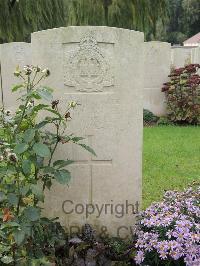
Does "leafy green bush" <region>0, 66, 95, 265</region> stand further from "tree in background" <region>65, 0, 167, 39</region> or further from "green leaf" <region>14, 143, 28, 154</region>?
"tree in background" <region>65, 0, 167, 39</region>

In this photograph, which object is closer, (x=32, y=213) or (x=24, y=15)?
(x=32, y=213)

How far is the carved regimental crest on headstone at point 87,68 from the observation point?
2980 mm

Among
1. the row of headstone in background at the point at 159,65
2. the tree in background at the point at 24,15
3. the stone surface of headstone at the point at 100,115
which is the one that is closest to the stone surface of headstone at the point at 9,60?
the row of headstone in background at the point at 159,65

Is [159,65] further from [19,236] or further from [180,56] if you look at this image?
[19,236]

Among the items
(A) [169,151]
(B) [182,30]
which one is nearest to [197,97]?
(A) [169,151]

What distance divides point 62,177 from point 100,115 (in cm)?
68

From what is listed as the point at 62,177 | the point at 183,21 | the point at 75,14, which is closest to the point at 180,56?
the point at 75,14

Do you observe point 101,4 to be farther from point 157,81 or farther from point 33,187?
point 33,187

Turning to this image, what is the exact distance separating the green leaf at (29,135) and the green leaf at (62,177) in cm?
28

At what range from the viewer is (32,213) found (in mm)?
2416

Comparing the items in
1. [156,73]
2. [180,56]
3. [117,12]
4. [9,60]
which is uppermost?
[117,12]

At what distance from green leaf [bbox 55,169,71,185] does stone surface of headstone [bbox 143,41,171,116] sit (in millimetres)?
6866

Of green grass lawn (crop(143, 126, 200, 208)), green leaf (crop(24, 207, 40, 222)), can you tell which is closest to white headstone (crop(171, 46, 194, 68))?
green grass lawn (crop(143, 126, 200, 208))

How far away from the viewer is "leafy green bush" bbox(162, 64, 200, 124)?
29.6 ft
